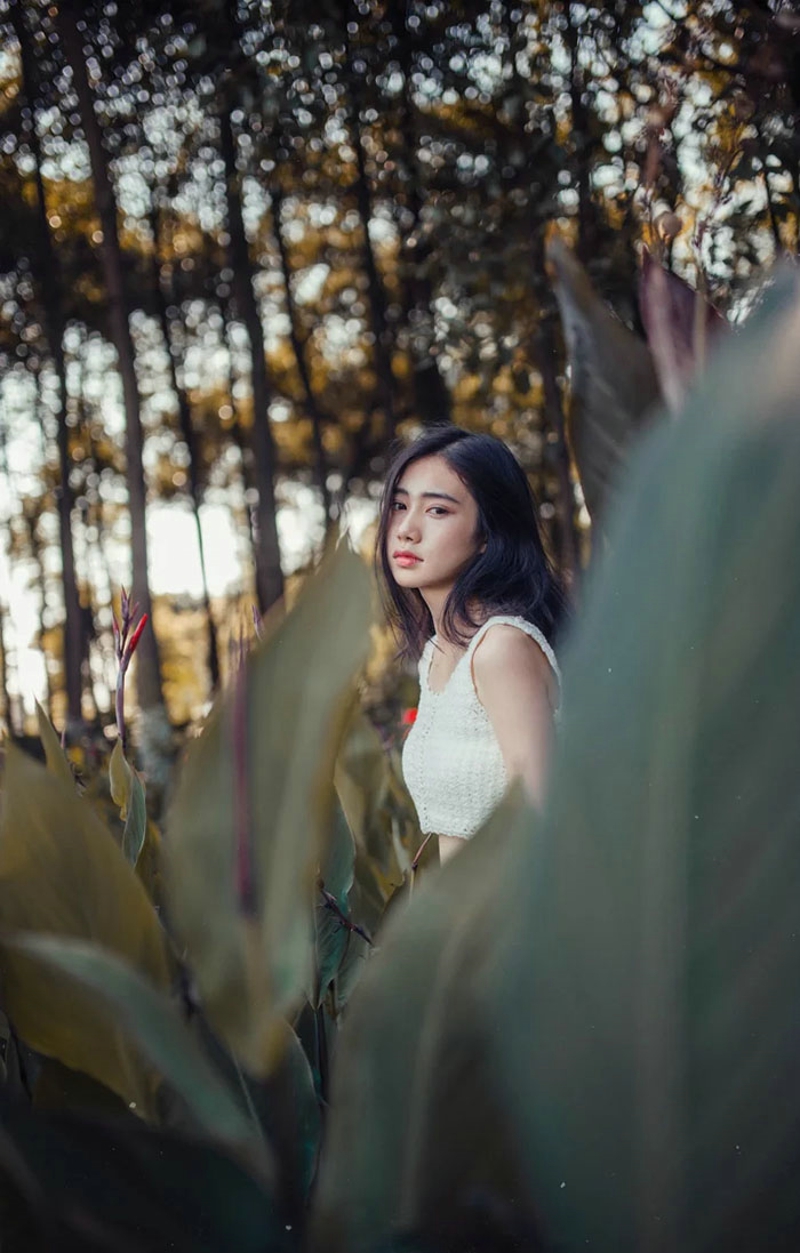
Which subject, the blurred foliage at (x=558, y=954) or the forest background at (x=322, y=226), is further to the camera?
the forest background at (x=322, y=226)

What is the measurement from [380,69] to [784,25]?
162 inches

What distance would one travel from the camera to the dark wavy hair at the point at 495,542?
904mm

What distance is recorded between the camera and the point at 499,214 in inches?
147

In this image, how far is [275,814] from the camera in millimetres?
205

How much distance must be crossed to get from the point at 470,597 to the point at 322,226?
6238 mm

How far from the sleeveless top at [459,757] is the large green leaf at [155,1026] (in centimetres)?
66

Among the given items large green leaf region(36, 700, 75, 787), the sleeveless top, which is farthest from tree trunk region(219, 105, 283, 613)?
large green leaf region(36, 700, 75, 787)

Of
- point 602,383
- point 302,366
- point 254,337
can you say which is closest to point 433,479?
point 602,383

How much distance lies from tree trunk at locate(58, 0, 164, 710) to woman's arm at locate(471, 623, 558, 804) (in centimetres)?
355

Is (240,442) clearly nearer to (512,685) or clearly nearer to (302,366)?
(302,366)

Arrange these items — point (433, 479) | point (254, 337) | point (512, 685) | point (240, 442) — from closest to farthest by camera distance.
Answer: point (512, 685) < point (433, 479) < point (254, 337) < point (240, 442)

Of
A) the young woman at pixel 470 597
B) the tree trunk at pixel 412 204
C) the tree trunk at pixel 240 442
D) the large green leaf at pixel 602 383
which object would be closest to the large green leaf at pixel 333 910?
the large green leaf at pixel 602 383

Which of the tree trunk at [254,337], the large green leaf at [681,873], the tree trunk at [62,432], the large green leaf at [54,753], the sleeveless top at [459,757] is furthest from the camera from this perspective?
the tree trunk at [62,432]

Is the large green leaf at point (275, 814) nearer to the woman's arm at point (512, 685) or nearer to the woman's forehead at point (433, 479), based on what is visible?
the woman's arm at point (512, 685)
